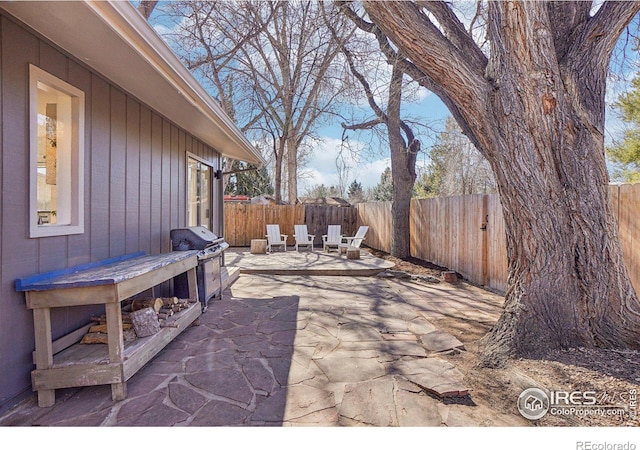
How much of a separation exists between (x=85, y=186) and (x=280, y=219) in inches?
335

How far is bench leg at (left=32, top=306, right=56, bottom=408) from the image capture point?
1879 mm

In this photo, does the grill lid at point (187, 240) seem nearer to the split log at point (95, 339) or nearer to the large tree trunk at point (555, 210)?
the split log at point (95, 339)

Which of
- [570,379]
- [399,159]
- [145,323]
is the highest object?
[399,159]

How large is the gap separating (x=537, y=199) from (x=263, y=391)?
2.43 m

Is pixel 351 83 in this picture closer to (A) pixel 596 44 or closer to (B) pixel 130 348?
(A) pixel 596 44

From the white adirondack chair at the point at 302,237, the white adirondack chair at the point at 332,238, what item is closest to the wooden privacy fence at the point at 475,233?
the white adirondack chair at the point at 332,238

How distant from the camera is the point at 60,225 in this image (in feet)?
7.57

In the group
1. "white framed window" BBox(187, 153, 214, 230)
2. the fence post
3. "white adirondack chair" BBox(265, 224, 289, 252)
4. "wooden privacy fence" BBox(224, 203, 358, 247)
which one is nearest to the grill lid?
"white framed window" BBox(187, 153, 214, 230)

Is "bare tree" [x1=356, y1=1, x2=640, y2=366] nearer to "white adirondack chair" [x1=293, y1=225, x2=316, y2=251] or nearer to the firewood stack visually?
the firewood stack

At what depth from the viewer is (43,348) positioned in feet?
6.20

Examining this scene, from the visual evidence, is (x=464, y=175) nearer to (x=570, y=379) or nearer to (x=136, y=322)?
(x=570, y=379)

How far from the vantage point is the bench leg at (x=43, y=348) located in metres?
1.88

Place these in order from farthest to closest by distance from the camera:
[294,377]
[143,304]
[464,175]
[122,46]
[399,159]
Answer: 1. [464,175]
2. [399,159]
3. [143,304]
4. [294,377]
5. [122,46]

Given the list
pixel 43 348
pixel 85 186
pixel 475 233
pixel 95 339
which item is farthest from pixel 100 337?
pixel 475 233
